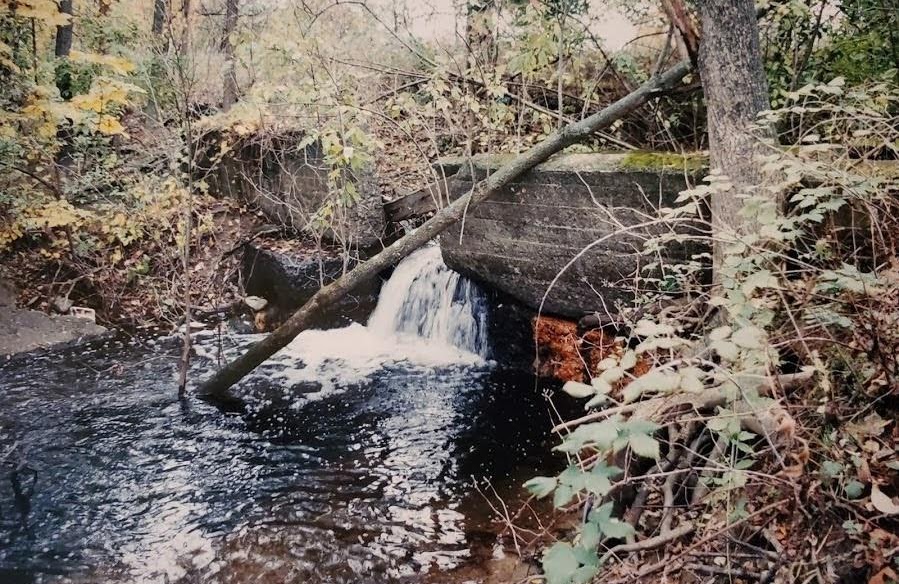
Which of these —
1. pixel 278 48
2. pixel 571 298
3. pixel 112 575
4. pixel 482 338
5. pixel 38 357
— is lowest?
pixel 112 575

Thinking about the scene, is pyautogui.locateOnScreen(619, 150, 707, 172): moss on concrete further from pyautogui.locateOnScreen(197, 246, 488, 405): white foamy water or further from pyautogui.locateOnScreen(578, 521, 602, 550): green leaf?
pyautogui.locateOnScreen(578, 521, 602, 550): green leaf

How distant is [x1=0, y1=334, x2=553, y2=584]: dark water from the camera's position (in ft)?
12.7

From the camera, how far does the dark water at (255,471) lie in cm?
387

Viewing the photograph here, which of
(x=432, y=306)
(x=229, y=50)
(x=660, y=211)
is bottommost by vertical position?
(x=432, y=306)

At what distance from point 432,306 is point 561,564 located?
6019 millimetres

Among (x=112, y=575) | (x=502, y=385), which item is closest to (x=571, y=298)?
(x=502, y=385)

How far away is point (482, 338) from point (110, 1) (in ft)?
33.3

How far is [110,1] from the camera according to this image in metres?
10.8

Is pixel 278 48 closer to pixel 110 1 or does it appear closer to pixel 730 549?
pixel 730 549

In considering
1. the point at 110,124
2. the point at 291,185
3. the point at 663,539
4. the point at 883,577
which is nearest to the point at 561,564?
the point at 663,539

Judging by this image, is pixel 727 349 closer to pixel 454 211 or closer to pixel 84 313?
pixel 454 211

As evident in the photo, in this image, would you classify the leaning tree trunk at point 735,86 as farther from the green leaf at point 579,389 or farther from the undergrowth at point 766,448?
the green leaf at point 579,389

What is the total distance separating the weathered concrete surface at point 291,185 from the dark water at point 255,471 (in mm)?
2375

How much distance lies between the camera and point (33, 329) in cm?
752
